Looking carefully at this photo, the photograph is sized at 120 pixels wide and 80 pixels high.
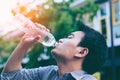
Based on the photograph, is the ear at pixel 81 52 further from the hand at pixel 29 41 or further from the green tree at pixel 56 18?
the green tree at pixel 56 18

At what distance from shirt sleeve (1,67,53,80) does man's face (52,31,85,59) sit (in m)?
0.14

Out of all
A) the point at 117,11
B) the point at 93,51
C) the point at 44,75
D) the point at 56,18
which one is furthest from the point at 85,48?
the point at 117,11

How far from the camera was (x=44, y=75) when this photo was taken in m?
2.54

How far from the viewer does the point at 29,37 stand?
2525 mm

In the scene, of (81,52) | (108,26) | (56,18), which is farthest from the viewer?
(108,26)

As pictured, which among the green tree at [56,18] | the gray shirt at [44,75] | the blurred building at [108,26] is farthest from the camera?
the blurred building at [108,26]

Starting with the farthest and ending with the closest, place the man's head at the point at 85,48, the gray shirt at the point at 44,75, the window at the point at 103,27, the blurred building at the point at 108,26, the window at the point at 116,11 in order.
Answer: the window at the point at 103,27 < the window at the point at 116,11 < the blurred building at the point at 108,26 < the man's head at the point at 85,48 < the gray shirt at the point at 44,75

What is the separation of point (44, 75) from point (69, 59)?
0.18 m

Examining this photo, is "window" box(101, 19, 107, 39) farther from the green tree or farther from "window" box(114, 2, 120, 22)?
the green tree

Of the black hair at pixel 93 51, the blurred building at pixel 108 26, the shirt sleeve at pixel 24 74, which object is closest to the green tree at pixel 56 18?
the blurred building at pixel 108 26

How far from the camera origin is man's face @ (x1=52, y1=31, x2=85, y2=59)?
8.29 feet

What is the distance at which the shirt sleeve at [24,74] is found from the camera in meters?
2.46

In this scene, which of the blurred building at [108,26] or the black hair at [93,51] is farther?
the blurred building at [108,26]

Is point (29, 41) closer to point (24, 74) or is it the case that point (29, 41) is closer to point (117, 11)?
point (24, 74)
